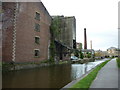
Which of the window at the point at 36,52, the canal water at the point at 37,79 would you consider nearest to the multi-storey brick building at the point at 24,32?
the window at the point at 36,52

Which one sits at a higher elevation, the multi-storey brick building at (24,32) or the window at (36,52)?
the multi-storey brick building at (24,32)

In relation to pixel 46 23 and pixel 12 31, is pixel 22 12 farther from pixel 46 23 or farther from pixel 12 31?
pixel 46 23

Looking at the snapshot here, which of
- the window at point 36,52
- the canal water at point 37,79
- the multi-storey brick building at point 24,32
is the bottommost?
the canal water at point 37,79

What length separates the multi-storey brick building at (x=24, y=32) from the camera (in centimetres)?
2613

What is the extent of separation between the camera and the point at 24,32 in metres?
28.6

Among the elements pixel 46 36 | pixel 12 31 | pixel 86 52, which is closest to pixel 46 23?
pixel 46 36

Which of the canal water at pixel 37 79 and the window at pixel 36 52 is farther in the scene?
the window at pixel 36 52

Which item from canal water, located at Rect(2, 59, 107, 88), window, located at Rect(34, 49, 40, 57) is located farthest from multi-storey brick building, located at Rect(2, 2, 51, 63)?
canal water, located at Rect(2, 59, 107, 88)

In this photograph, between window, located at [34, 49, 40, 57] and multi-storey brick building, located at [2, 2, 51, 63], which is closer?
multi-storey brick building, located at [2, 2, 51, 63]

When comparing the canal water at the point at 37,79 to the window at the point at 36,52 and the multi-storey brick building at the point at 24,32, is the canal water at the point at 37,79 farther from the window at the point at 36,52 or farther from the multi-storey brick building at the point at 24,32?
the window at the point at 36,52

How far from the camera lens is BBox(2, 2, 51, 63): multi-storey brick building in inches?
1029

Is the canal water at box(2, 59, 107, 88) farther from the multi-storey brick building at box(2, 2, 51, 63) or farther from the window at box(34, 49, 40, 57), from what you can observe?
the window at box(34, 49, 40, 57)

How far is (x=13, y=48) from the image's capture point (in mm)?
26062

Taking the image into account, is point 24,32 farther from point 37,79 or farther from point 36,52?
point 37,79
